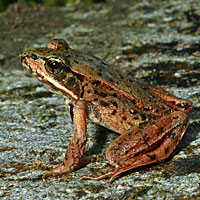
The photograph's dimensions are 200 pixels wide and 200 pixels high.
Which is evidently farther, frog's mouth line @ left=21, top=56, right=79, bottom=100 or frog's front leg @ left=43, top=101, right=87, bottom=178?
frog's mouth line @ left=21, top=56, right=79, bottom=100

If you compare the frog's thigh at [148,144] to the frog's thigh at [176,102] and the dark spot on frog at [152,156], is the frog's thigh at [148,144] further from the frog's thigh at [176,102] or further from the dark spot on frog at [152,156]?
the frog's thigh at [176,102]

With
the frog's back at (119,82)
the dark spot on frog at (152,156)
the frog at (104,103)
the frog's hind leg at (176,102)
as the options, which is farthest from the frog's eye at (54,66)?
the dark spot on frog at (152,156)

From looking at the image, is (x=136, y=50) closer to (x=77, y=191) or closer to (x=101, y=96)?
(x=101, y=96)

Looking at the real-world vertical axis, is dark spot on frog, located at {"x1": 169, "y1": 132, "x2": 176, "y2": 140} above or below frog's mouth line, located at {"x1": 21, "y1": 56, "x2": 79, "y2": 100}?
below

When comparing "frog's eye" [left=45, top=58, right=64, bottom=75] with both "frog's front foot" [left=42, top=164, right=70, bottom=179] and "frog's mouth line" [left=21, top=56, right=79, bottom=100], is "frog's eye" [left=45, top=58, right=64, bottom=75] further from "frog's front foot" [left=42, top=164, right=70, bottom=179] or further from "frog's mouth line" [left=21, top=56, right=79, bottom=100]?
"frog's front foot" [left=42, top=164, right=70, bottom=179]

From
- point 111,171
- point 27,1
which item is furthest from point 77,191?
point 27,1

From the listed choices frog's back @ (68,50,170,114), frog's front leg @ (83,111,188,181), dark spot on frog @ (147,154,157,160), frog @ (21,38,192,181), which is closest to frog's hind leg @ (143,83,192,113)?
frog @ (21,38,192,181)

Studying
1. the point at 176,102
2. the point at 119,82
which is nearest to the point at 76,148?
the point at 119,82
